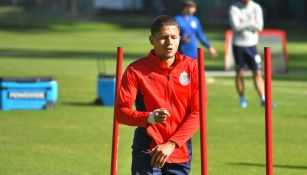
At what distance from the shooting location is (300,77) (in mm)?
28219

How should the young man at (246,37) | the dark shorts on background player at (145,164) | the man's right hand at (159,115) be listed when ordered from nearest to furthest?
1. the man's right hand at (159,115)
2. the dark shorts on background player at (145,164)
3. the young man at (246,37)

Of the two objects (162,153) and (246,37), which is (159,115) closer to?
(162,153)

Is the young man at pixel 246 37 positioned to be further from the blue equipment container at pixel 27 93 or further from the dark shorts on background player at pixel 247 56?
the blue equipment container at pixel 27 93

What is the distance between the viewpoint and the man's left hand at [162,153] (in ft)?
26.7

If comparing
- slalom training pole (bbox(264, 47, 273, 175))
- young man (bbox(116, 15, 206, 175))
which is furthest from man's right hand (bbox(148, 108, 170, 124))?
slalom training pole (bbox(264, 47, 273, 175))

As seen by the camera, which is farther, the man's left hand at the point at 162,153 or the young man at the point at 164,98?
the young man at the point at 164,98

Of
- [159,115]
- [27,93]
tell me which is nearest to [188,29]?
[27,93]

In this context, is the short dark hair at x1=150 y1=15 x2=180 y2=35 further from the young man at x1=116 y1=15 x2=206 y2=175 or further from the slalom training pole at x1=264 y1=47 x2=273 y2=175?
the slalom training pole at x1=264 y1=47 x2=273 y2=175

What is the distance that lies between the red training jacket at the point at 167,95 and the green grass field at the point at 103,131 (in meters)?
4.35

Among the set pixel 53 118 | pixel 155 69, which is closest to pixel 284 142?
pixel 53 118

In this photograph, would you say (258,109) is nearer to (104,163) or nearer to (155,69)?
(104,163)

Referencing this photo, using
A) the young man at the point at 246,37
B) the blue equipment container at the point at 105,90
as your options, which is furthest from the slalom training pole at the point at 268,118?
the blue equipment container at the point at 105,90

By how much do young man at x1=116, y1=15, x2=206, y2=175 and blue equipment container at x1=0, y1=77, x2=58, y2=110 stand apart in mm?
11653

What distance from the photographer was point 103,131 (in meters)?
16.9
